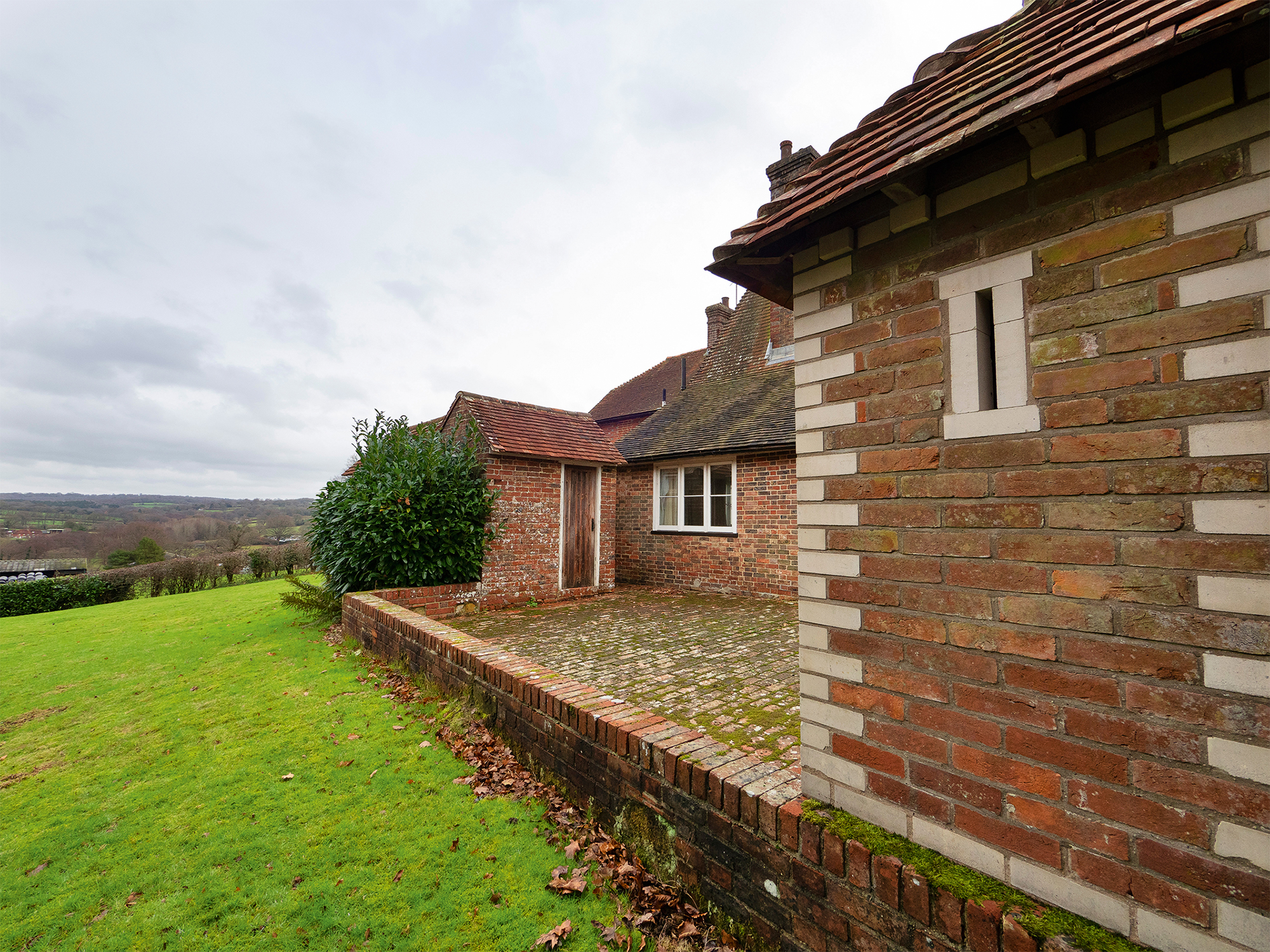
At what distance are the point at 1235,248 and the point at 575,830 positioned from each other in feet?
13.0

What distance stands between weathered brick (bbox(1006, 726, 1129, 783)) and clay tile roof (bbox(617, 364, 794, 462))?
26.4 feet

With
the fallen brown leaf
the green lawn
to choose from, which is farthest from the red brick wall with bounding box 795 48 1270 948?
the green lawn

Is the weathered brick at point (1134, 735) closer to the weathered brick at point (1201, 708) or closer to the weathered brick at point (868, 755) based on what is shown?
the weathered brick at point (1201, 708)

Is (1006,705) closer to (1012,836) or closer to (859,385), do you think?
(1012,836)

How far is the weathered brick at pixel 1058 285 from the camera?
1718mm

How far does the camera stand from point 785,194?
2.70 meters

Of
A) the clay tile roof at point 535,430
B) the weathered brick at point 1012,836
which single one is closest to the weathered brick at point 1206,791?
the weathered brick at point 1012,836

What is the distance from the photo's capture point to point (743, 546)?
420 inches

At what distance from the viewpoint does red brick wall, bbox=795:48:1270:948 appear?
4.69 ft

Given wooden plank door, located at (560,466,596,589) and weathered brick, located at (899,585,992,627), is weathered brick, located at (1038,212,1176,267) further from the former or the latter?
wooden plank door, located at (560,466,596,589)

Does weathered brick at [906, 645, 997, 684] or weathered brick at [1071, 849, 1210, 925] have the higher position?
weathered brick at [906, 645, 997, 684]

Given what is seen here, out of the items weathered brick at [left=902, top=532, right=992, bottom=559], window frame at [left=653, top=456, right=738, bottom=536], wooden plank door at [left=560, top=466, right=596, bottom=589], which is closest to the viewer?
weathered brick at [left=902, top=532, right=992, bottom=559]

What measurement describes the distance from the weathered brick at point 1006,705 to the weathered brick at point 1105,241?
54.6 inches

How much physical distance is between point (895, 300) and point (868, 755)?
1.88 m
